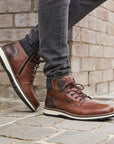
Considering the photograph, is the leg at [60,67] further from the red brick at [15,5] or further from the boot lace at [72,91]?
the red brick at [15,5]

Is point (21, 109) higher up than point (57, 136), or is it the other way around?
point (57, 136)

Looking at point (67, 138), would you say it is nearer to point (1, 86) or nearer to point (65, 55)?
point (65, 55)

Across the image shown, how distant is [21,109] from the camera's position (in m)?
2.42

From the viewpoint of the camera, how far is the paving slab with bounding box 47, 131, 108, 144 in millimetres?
1462

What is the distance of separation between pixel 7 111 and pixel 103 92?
1.61m

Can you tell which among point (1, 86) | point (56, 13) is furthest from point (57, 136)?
point (1, 86)

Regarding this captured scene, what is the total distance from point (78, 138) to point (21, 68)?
0.84m

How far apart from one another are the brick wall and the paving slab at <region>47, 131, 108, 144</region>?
130 cm

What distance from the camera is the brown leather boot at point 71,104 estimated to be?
194cm

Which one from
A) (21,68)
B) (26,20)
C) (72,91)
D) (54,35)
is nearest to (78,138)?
(72,91)

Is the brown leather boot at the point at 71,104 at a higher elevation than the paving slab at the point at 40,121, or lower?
higher

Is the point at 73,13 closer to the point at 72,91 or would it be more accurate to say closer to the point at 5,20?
the point at 72,91

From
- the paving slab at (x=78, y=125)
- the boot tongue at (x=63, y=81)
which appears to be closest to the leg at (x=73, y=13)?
the boot tongue at (x=63, y=81)

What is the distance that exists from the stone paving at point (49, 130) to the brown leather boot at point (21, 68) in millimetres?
127
